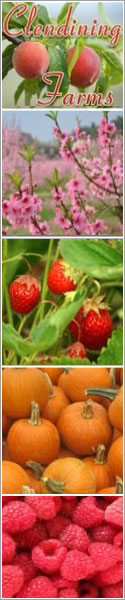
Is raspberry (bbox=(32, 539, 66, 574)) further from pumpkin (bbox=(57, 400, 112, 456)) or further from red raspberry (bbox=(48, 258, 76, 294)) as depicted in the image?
red raspberry (bbox=(48, 258, 76, 294))

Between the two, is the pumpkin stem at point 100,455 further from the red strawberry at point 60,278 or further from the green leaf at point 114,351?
the red strawberry at point 60,278

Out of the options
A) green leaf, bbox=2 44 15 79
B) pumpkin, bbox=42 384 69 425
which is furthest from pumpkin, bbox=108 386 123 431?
green leaf, bbox=2 44 15 79

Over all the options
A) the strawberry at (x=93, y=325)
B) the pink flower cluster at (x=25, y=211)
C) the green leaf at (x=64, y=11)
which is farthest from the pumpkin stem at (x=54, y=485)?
the green leaf at (x=64, y=11)

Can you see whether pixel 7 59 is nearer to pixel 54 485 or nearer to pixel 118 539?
pixel 54 485

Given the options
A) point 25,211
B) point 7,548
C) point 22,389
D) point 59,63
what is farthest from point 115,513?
point 59,63

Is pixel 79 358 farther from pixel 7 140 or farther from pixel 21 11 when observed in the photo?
pixel 21 11
